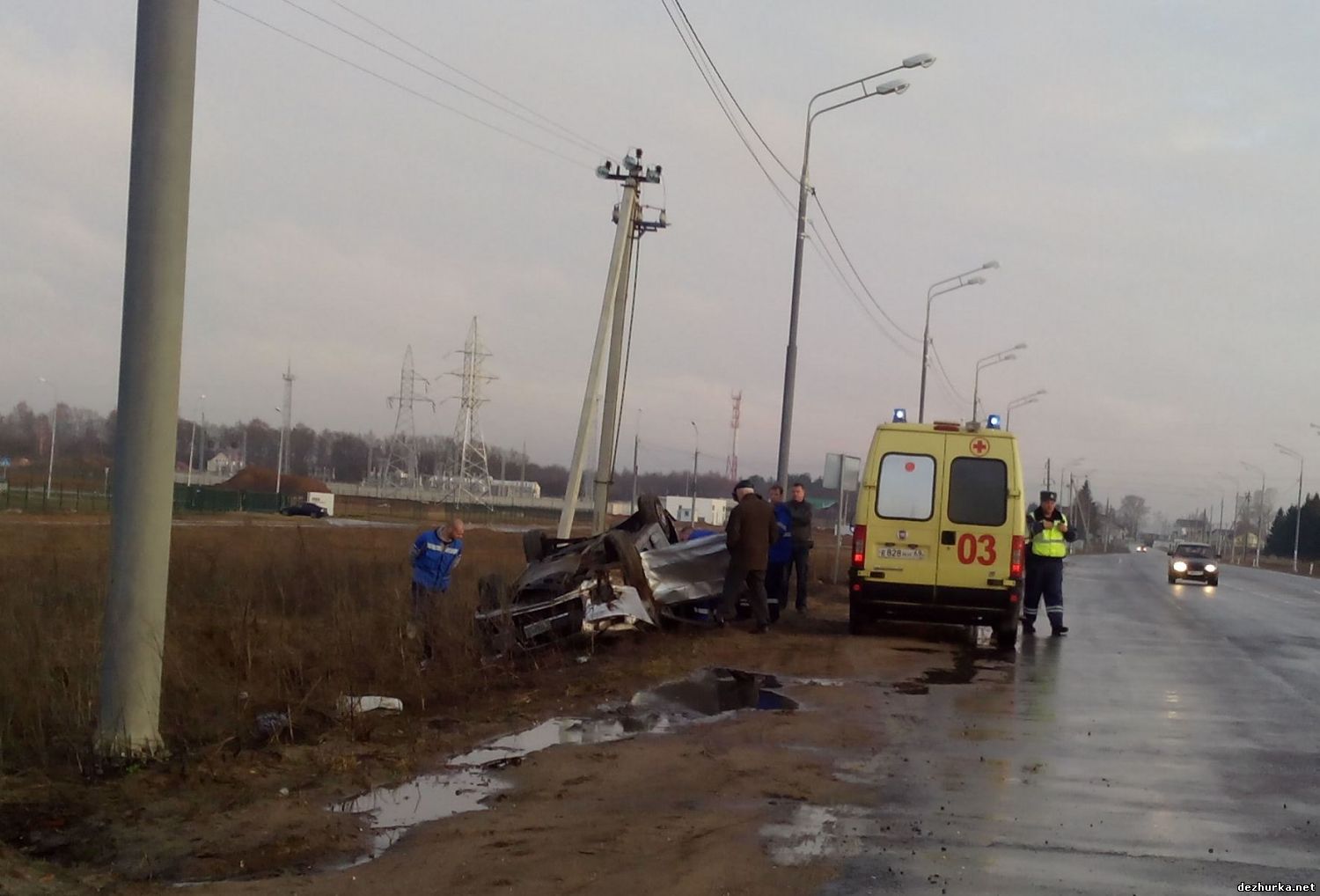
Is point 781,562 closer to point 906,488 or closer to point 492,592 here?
point 906,488

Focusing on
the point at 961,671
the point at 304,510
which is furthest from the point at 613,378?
the point at 304,510

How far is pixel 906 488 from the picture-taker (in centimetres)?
1545

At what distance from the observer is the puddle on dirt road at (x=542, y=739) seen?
21.6 ft

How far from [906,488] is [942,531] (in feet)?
2.18

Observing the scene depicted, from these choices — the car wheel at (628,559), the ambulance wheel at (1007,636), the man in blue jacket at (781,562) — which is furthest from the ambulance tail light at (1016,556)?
the car wheel at (628,559)

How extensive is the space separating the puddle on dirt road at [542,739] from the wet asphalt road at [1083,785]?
1308 millimetres

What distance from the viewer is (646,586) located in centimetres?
1374

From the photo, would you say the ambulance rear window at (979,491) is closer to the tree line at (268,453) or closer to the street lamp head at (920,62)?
the street lamp head at (920,62)

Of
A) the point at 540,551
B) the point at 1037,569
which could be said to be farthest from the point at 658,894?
the point at 1037,569

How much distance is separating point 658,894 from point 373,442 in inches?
5310

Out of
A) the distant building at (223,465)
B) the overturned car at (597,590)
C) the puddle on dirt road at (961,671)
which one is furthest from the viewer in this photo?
the distant building at (223,465)

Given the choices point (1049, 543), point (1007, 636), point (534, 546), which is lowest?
point (1007, 636)

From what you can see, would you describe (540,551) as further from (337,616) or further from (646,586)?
(337,616)

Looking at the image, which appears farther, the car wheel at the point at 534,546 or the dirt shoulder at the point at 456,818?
the car wheel at the point at 534,546
